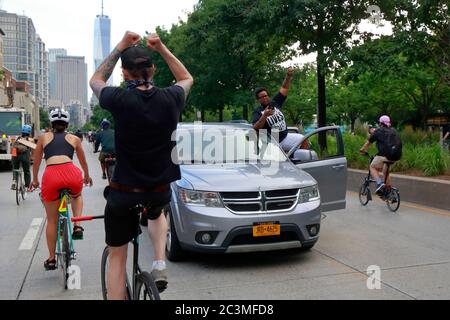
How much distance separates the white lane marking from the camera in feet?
24.0

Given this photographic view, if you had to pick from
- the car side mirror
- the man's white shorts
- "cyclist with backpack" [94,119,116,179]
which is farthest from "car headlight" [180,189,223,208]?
"cyclist with backpack" [94,119,116,179]

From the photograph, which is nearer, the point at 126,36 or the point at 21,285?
the point at 126,36

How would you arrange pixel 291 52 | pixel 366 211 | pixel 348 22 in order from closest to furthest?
1. pixel 366 211
2. pixel 348 22
3. pixel 291 52

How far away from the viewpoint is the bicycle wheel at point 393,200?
377 inches

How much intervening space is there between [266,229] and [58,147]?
2.42 meters

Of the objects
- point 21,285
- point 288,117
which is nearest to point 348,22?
point 21,285

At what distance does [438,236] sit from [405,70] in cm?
730

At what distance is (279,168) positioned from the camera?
21.7 ft

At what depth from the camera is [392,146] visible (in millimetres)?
9922

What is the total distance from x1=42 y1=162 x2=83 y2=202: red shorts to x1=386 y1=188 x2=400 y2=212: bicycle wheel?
614 cm

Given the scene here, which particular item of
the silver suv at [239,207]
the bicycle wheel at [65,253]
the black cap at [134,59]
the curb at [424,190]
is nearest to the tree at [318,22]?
the curb at [424,190]

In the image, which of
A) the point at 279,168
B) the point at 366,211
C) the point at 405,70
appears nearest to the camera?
the point at 279,168

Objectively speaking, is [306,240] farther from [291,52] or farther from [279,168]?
[291,52]

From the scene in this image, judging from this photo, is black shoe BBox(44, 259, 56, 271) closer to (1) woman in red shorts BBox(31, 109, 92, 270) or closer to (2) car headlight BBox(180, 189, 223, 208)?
(1) woman in red shorts BBox(31, 109, 92, 270)
